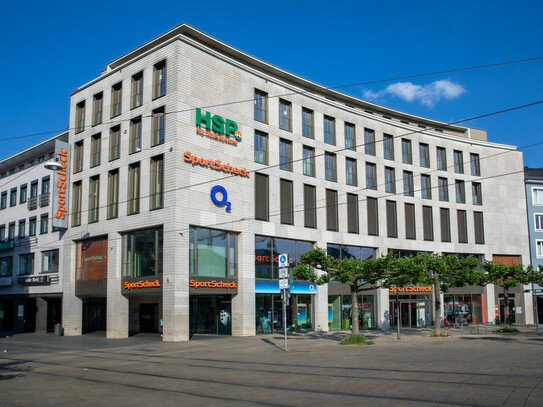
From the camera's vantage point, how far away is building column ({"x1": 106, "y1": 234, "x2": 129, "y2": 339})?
116 feet

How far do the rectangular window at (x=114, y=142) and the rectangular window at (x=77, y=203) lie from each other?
4607 millimetres

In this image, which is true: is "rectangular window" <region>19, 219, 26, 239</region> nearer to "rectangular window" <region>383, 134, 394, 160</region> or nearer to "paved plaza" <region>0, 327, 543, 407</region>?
"paved plaza" <region>0, 327, 543, 407</region>

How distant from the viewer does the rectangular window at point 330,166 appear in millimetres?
43969

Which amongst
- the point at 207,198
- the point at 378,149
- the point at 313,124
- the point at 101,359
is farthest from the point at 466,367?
the point at 378,149

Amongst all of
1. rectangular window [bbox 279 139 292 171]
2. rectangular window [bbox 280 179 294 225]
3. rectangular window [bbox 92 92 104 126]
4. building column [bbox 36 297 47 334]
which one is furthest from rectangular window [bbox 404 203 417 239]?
building column [bbox 36 297 47 334]

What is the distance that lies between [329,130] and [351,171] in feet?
13.7

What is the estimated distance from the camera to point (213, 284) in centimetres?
3406

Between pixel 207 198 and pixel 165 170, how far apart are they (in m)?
3.25

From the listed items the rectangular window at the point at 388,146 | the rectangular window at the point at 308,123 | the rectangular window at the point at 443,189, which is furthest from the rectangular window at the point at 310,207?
the rectangular window at the point at 443,189

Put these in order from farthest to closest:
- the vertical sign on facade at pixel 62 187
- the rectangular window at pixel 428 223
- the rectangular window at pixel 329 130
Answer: the rectangular window at pixel 428 223 < the rectangular window at pixel 329 130 < the vertical sign on facade at pixel 62 187

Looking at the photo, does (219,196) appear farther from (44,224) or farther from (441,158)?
(441,158)

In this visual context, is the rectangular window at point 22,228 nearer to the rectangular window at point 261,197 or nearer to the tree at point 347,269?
the rectangular window at point 261,197

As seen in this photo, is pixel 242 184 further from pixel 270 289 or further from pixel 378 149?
pixel 378 149

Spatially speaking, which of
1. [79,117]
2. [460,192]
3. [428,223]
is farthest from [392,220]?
[79,117]
